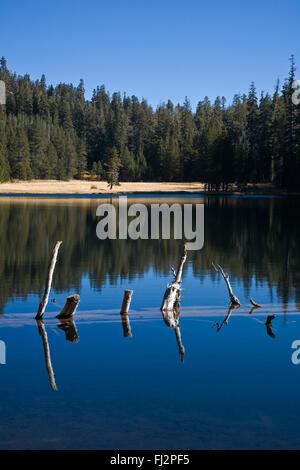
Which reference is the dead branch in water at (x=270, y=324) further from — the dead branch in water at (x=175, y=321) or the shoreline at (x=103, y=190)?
the shoreline at (x=103, y=190)

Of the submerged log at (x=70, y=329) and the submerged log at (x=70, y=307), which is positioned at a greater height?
the submerged log at (x=70, y=307)

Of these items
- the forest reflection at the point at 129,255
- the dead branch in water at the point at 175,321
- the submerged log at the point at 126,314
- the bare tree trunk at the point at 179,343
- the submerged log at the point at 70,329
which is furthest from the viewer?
the forest reflection at the point at 129,255

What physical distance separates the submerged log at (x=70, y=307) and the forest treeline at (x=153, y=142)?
77.5 meters

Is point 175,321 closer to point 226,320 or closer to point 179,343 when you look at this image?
point 226,320

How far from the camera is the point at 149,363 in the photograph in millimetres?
12250

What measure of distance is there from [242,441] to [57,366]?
468 cm

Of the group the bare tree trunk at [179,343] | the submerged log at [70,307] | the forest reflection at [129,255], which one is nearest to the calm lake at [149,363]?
the bare tree trunk at [179,343]

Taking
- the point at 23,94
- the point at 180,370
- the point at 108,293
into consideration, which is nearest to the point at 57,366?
the point at 180,370

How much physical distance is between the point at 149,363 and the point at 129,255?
17.6 m

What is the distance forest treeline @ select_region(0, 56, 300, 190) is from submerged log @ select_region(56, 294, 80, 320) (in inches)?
3051

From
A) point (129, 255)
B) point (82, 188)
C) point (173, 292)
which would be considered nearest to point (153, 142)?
point (82, 188)

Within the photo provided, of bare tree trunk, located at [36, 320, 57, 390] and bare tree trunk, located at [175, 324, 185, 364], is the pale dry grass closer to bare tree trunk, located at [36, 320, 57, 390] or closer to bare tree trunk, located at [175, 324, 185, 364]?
bare tree trunk, located at [36, 320, 57, 390]

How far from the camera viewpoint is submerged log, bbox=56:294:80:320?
15773 millimetres

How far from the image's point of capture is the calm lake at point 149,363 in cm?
891
